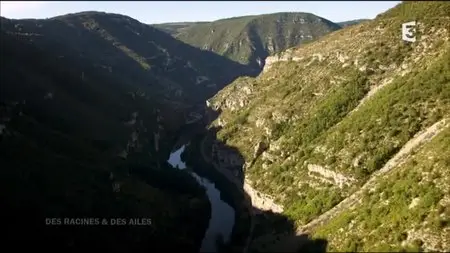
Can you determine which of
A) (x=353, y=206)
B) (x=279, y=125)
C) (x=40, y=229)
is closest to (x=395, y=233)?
(x=353, y=206)

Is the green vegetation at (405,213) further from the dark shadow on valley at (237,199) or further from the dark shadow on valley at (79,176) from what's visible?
the dark shadow on valley at (79,176)

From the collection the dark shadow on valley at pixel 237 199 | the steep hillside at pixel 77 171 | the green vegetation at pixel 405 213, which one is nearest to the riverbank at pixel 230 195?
the dark shadow on valley at pixel 237 199

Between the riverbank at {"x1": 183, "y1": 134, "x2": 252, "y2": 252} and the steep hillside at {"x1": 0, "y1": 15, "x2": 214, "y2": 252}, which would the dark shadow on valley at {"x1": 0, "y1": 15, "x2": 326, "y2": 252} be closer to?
the steep hillside at {"x1": 0, "y1": 15, "x2": 214, "y2": 252}

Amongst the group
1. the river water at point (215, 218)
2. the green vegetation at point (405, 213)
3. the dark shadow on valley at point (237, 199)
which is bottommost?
the river water at point (215, 218)

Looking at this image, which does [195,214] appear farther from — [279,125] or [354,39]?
[354,39]

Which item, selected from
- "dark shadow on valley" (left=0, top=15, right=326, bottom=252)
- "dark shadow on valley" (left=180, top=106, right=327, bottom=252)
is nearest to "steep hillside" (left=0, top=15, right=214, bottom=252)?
"dark shadow on valley" (left=0, top=15, right=326, bottom=252)

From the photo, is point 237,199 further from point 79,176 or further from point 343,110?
point 79,176
